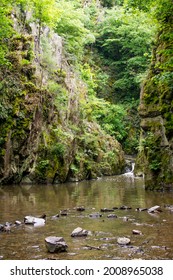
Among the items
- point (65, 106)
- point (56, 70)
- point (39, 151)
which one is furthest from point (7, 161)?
point (56, 70)

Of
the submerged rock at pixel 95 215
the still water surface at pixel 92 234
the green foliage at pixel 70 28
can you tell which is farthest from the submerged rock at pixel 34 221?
the green foliage at pixel 70 28

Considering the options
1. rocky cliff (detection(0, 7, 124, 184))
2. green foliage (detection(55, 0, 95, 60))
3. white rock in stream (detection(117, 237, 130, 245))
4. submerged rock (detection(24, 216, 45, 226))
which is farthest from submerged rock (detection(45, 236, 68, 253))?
green foliage (detection(55, 0, 95, 60))

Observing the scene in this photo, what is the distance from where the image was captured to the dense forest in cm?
1656

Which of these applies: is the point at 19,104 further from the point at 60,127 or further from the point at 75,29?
the point at 75,29

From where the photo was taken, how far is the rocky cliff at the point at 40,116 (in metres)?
23.1

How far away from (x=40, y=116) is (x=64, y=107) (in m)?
3.20

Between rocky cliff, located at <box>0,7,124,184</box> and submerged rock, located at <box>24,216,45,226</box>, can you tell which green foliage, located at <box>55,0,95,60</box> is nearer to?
rocky cliff, located at <box>0,7,124,184</box>

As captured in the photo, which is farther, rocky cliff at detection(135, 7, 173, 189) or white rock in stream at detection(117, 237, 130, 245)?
rocky cliff at detection(135, 7, 173, 189)

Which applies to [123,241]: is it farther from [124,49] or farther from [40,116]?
[124,49]

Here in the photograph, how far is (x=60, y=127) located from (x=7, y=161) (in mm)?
5995

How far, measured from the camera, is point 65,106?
28172 millimetres

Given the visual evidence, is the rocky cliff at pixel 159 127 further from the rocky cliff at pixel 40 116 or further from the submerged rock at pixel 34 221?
the rocky cliff at pixel 40 116

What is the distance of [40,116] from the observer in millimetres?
25047

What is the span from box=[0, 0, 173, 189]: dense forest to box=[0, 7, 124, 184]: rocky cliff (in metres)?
0.06
